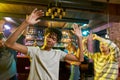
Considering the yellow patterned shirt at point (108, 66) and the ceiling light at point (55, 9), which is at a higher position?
the ceiling light at point (55, 9)

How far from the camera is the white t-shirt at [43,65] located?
6.07 feet

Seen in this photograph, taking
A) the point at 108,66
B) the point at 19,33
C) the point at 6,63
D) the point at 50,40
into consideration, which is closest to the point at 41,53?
the point at 50,40

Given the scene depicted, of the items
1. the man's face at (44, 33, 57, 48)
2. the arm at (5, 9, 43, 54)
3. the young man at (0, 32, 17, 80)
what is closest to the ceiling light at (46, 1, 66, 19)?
the young man at (0, 32, 17, 80)

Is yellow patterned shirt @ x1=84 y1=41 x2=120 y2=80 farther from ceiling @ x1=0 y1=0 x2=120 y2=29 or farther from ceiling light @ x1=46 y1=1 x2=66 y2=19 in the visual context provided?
ceiling @ x1=0 y1=0 x2=120 y2=29

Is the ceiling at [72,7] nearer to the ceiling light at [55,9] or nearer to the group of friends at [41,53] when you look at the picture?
the ceiling light at [55,9]

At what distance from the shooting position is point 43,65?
1.88m

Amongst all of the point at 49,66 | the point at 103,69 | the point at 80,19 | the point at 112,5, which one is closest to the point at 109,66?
the point at 103,69

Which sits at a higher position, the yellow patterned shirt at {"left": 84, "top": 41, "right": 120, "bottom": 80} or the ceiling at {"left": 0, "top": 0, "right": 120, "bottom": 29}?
the ceiling at {"left": 0, "top": 0, "right": 120, "bottom": 29}

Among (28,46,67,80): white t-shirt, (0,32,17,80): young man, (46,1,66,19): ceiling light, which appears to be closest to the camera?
(28,46,67,80): white t-shirt

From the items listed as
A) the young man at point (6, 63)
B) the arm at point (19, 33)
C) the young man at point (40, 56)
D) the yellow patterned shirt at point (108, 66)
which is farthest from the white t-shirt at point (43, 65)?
the yellow patterned shirt at point (108, 66)

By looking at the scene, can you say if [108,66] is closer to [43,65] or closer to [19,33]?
[43,65]

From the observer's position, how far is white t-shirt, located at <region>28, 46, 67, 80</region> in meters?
1.85

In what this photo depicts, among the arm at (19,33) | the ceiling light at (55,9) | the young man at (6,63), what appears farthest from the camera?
the ceiling light at (55,9)

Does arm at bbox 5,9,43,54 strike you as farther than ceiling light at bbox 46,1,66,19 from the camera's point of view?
No
